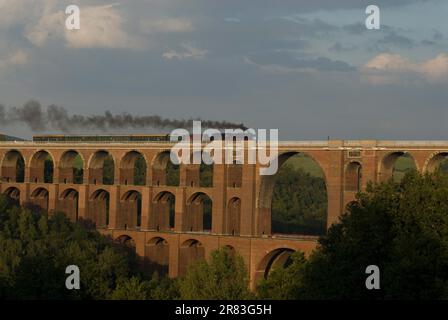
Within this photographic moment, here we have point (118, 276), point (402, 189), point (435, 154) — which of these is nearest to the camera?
point (402, 189)

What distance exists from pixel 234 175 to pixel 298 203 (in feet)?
174

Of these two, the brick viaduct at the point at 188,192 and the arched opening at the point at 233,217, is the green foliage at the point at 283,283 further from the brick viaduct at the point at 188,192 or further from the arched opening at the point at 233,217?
the arched opening at the point at 233,217

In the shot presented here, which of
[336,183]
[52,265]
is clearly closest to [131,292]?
[52,265]

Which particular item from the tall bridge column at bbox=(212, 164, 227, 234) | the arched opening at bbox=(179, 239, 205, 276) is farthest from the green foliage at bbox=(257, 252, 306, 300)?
the arched opening at bbox=(179, 239, 205, 276)

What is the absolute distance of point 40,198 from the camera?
104938 mm

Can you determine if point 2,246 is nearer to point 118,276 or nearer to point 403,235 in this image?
point 118,276

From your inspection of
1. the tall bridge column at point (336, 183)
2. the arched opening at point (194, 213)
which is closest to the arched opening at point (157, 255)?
the arched opening at point (194, 213)

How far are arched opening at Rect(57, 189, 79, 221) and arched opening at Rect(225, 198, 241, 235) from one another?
66.5 feet

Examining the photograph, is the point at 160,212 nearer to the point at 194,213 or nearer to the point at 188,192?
the point at 194,213

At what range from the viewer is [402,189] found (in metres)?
53.9

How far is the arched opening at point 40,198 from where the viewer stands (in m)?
104

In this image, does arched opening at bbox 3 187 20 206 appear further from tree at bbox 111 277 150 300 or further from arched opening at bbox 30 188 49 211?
tree at bbox 111 277 150 300
